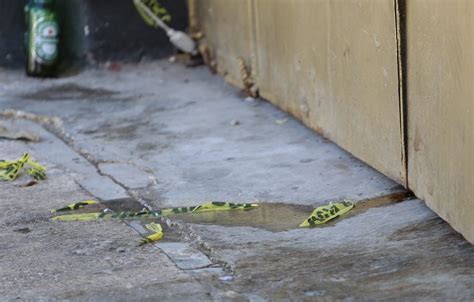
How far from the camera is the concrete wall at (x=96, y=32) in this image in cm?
739

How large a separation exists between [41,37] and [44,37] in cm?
2

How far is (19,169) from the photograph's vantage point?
16.3 feet

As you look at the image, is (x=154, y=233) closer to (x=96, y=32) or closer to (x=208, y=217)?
(x=208, y=217)

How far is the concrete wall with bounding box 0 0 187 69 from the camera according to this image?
7387 millimetres

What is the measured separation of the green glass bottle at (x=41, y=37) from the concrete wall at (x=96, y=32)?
187 mm

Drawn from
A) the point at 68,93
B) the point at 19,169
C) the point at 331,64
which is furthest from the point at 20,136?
the point at 331,64

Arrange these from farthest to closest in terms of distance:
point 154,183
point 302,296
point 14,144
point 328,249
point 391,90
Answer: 1. point 14,144
2. point 154,183
3. point 391,90
4. point 328,249
5. point 302,296

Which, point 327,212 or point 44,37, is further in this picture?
point 44,37

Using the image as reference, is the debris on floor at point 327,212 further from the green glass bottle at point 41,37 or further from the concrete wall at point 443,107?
the green glass bottle at point 41,37

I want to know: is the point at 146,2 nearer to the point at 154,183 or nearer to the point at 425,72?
the point at 154,183

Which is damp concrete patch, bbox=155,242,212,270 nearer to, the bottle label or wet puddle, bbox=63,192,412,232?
wet puddle, bbox=63,192,412,232

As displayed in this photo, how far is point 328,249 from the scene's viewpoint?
3771 millimetres

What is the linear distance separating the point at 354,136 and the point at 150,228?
50.1 inches

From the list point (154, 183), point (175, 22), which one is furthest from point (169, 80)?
point (154, 183)
